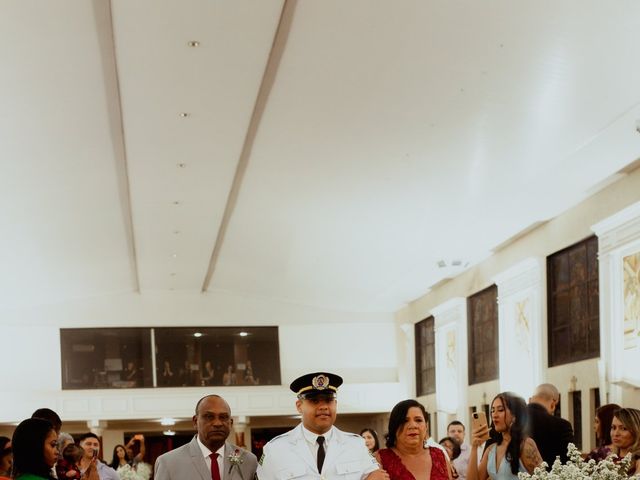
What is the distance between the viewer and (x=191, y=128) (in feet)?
50.9

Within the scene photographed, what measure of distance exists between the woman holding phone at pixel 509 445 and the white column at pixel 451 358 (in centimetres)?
1576

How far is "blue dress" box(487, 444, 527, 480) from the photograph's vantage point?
7.68 m

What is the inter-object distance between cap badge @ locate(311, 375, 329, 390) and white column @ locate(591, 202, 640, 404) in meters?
10.1

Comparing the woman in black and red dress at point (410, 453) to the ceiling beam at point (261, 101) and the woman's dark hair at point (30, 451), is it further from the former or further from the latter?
the ceiling beam at point (261, 101)

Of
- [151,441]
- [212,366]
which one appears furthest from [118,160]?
[151,441]

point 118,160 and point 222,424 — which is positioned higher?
point 118,160

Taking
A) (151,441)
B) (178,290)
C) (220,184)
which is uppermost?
(220,184)

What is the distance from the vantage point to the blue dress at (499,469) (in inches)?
302

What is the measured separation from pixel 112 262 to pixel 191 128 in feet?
36.7

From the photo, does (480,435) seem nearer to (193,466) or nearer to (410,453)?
(410,453)

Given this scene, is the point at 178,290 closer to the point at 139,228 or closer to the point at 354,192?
the point at 139,228

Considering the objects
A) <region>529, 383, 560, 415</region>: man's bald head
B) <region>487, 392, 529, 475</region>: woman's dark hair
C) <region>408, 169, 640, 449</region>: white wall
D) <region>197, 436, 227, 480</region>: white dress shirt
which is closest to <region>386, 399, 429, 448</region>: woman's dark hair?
<region>197, 436, 227, 480</region>: white dress shirt

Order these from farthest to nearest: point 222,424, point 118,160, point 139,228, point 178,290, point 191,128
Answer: point 178,290, point 139,228, point 118,160, point 191,128, point 222,424

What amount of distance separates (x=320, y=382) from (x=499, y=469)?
255 cm
